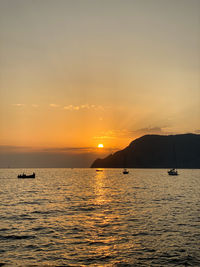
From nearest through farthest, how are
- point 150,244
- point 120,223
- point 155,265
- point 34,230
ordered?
A: point 155,265, point 150,244, point 34,230, point 120,223

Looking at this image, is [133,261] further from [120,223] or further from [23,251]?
[120,223]

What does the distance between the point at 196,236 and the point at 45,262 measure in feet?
54.1

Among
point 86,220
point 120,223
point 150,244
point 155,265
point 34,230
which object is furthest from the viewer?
point 86,220

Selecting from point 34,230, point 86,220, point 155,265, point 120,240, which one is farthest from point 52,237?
point 155,265

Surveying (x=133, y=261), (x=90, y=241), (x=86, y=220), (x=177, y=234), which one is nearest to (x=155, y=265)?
(x=133, y=261)

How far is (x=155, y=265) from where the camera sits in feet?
67.8

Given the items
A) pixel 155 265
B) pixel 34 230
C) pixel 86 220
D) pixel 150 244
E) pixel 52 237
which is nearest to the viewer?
pixel 155 265

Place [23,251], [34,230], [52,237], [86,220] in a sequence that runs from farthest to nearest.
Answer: [86,220], [34,230], [52,237], [23,251]

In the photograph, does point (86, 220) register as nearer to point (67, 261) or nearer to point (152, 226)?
point (152, 226)

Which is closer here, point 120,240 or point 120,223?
point 120,240

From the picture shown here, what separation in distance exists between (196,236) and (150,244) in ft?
20.1

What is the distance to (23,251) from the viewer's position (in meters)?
24.1

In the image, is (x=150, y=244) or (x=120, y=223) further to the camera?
(x=120, y=223)

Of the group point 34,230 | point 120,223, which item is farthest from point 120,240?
point 34,230
